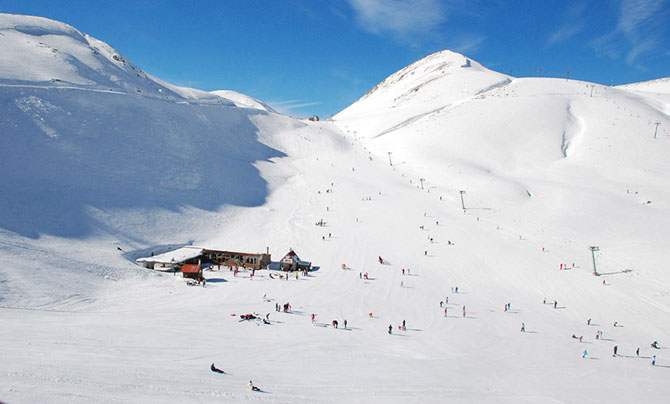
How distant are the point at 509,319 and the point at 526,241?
16.1 meters

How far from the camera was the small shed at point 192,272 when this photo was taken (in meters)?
26.0

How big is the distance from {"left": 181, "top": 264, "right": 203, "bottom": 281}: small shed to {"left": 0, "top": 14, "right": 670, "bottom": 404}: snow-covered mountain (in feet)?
3.16

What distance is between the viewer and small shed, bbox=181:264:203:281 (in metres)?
26.0

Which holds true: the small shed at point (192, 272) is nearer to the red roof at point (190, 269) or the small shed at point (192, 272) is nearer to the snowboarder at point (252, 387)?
the red roof at point (190, 269)

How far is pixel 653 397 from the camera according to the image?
1566 centimetres

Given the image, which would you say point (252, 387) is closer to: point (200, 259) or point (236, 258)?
point (236, 258)

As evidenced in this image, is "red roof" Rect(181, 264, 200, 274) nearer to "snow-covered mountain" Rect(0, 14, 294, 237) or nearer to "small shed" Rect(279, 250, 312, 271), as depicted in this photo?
"small shed" Rect(279, 250, 312, 271)

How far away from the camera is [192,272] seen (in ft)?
85.5

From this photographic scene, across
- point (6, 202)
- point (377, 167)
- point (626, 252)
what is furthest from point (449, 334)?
point (377, 167)

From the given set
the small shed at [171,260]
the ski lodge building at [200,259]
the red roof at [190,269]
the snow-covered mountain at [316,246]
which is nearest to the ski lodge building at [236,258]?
the ski lodge building at [200,259]

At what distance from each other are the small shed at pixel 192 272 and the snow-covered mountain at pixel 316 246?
3.16 ft

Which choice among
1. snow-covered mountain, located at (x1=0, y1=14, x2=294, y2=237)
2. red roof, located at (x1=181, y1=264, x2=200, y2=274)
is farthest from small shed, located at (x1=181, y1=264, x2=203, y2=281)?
snow-covered mountain, located at (x1=0, y1=14, x2=294, y2=237)

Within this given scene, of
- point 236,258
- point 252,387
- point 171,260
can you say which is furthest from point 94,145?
point 252,387

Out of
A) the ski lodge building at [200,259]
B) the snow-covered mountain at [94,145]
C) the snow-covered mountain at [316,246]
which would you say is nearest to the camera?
the snow-covered mountain at [316,246]
